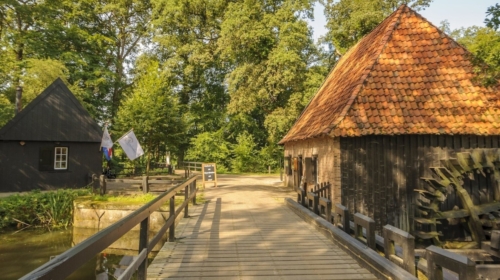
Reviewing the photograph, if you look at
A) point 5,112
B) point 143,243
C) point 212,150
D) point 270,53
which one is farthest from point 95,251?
point 212,150

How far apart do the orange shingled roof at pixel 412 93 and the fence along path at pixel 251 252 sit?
138 inches

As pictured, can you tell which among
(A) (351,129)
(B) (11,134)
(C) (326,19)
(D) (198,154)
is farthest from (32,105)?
(C) (326,19)

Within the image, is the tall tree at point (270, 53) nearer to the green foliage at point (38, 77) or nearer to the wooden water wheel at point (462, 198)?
the green foliage at point (38, 77)

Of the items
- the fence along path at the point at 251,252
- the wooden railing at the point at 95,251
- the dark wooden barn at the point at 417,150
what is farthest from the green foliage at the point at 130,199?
the wooden railing at the point at 95,251

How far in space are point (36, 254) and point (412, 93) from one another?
12.9 metres

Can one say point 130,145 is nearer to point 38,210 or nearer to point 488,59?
point 38,210

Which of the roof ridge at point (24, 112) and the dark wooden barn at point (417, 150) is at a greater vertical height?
the roof ridge at point (24, 112)

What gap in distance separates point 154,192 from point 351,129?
954cm

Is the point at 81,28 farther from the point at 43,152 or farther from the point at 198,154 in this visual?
the point at 43,152

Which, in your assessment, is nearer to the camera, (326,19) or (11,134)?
(11,134)

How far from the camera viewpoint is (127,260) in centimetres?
443

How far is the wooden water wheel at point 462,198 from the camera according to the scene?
9.66m

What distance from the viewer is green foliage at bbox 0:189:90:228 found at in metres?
13.8

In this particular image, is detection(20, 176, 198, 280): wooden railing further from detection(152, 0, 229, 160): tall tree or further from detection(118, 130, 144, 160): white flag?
detection(152, 0, 229, 160): tall tree
